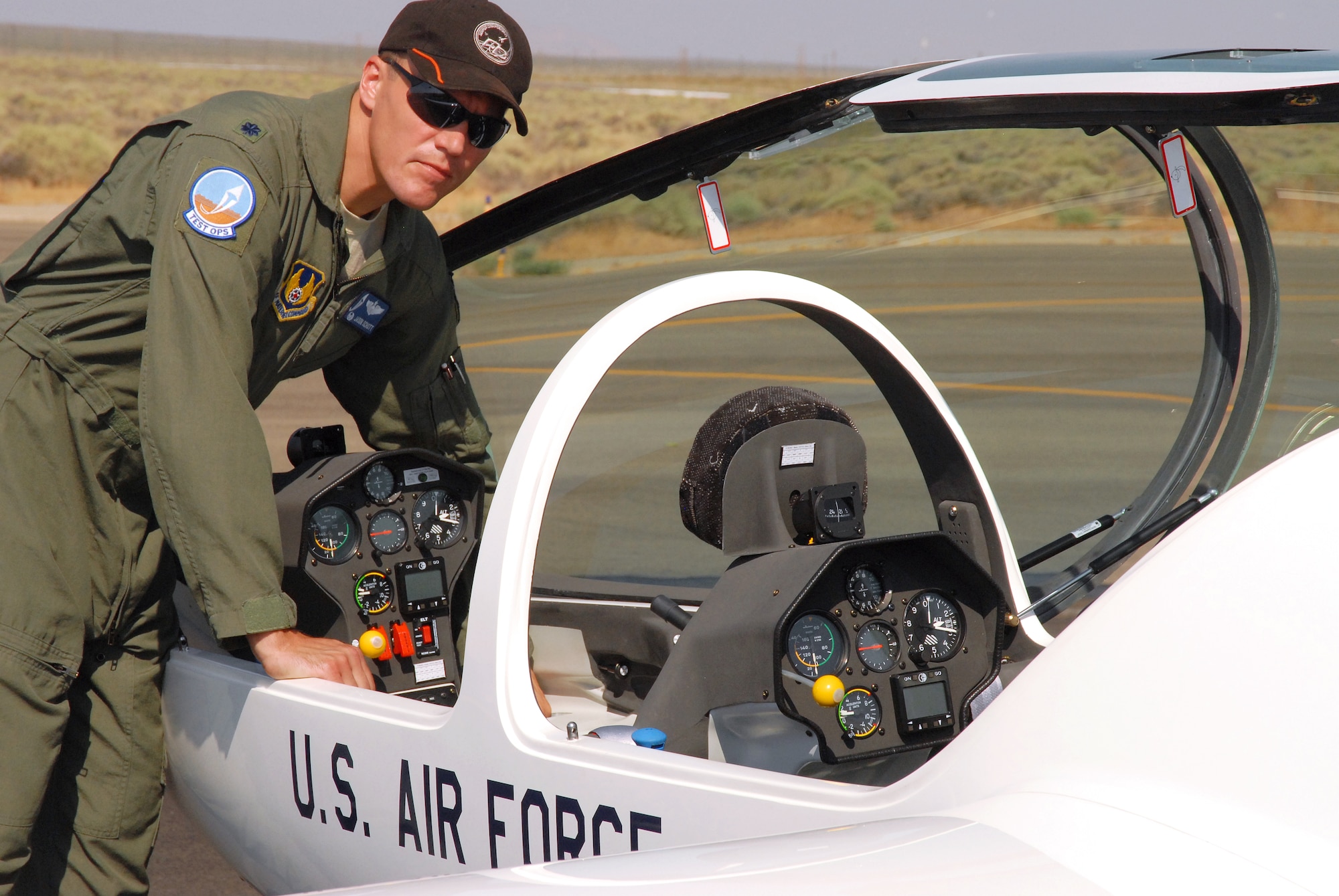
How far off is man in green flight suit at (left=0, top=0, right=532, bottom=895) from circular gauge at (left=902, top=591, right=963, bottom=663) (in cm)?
93

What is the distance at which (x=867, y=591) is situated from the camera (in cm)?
190

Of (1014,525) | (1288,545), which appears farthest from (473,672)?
(1014,525)

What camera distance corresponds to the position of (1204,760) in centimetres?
113

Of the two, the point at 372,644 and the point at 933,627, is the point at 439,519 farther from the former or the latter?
the point at 933,627

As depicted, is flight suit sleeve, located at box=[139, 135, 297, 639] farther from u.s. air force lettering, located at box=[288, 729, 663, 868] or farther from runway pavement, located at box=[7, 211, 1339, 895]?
runway pavement, located at box=[7, 211, 1339, 895]

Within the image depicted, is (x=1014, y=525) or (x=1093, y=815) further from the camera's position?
(x=1014, y=525)

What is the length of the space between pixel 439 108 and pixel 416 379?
0.65m

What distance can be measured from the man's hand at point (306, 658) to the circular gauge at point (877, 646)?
817 millimetres

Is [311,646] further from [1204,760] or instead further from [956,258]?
[956,258]

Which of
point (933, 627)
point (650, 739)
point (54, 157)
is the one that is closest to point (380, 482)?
point (650, 739)

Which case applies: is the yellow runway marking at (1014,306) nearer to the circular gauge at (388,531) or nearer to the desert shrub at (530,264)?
the desert shrub at (530,264)

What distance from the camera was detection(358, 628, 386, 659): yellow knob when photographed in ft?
7.41

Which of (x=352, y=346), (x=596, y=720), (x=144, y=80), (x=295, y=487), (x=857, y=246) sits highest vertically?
(x=144, y=80)

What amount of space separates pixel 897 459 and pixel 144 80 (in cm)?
3875
